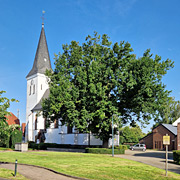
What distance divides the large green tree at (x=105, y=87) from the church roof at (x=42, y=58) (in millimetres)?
28456

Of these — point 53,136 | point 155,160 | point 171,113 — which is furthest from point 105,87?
point 171,113

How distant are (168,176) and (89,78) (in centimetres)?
1809

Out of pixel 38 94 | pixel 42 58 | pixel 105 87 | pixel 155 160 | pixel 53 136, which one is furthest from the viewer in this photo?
pixel 42 58

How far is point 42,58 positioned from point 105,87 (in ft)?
114

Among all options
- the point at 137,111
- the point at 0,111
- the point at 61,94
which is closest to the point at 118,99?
→ the point at 137,111

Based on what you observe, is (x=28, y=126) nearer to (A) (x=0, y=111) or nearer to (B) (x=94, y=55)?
(B) (x=94, y=55)

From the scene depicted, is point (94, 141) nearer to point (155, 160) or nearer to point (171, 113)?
point (155, 160)

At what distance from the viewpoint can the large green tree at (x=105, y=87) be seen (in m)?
30.5

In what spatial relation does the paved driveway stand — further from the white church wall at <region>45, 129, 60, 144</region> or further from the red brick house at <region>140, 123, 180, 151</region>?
the white church wall at <region>45, 129, 60, 144</region>

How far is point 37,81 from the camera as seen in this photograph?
62.3 m

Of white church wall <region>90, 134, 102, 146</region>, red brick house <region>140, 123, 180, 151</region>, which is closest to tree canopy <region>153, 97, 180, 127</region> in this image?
red brick house <region>140, 123, 180, 151</region>

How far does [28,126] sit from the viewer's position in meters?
61.3

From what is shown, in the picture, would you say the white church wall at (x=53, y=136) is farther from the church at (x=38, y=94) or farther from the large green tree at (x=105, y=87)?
the large green tree at (x=105, y=87)

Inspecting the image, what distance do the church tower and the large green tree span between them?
2773cm
